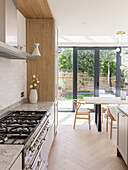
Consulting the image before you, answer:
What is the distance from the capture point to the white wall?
2.31m

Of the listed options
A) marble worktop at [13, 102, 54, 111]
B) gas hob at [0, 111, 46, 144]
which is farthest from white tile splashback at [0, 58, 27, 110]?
gas hob at [0, 111, 46, 144]

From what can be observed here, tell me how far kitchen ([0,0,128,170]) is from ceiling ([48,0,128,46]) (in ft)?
0.86

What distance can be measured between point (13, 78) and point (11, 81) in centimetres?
10

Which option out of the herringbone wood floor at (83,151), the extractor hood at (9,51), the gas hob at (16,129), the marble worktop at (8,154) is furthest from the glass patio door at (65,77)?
the marble worktop at (8,154)

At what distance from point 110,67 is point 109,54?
46 centimetres

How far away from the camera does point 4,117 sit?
82.5 inches

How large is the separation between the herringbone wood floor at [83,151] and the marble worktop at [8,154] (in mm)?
1527

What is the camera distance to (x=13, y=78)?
8.85 ft

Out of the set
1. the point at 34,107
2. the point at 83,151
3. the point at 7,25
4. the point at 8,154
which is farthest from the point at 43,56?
the point at 8,154

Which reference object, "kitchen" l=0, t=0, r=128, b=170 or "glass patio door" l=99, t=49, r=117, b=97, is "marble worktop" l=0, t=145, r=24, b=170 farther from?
"glass patio door" l=99, t=49, r=117, b=97

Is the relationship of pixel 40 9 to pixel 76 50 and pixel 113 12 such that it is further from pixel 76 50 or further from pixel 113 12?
pixel 76 50

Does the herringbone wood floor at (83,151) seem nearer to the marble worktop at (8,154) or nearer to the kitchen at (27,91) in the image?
the kitchen at (27,91)

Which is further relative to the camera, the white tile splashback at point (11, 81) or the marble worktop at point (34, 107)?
the marble worktop at point (34, 107)

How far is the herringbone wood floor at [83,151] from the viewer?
8.52ft
